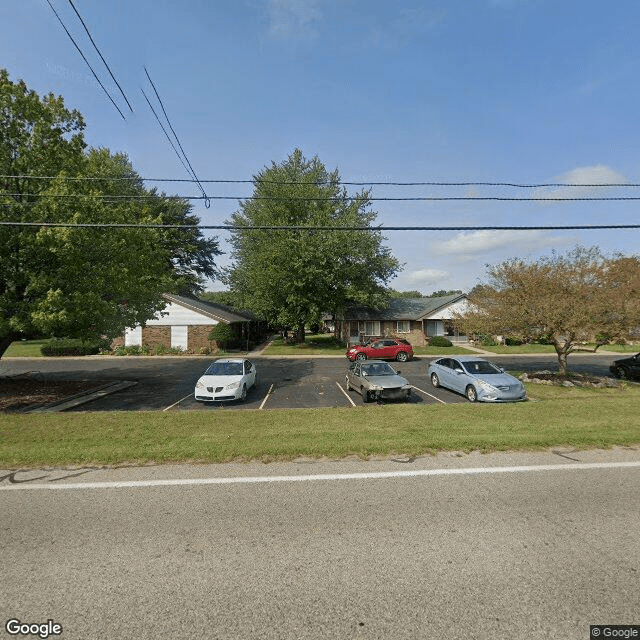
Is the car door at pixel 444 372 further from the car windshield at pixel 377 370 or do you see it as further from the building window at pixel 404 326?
the building window at pixel 404 326

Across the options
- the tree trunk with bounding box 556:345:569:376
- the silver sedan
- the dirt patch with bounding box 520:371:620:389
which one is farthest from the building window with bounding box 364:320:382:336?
the silver sedan

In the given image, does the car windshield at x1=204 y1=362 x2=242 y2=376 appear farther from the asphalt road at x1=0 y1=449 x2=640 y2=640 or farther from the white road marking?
the white road marking

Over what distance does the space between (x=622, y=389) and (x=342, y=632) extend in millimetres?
16887

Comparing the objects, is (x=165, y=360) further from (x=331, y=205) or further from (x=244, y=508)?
(x=244, y=508)

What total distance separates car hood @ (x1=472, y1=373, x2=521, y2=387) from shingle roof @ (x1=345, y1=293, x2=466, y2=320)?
24.0 m

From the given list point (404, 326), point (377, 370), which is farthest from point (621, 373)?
point (404, 326)

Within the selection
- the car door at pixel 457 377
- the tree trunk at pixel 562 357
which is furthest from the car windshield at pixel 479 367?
the tree trunk at pixel 562 357

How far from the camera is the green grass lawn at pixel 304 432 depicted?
21.7 feet

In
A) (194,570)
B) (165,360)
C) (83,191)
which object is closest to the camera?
(194,570)

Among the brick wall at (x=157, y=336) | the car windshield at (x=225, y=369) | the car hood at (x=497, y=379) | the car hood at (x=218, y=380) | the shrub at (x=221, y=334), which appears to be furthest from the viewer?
the brick wall at (x=157, y=336)

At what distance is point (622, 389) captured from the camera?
47.5ft

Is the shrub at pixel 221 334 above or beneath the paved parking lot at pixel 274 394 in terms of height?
above

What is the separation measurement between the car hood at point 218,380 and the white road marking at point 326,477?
6.59 meters

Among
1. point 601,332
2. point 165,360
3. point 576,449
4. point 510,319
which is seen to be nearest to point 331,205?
point 165,360
